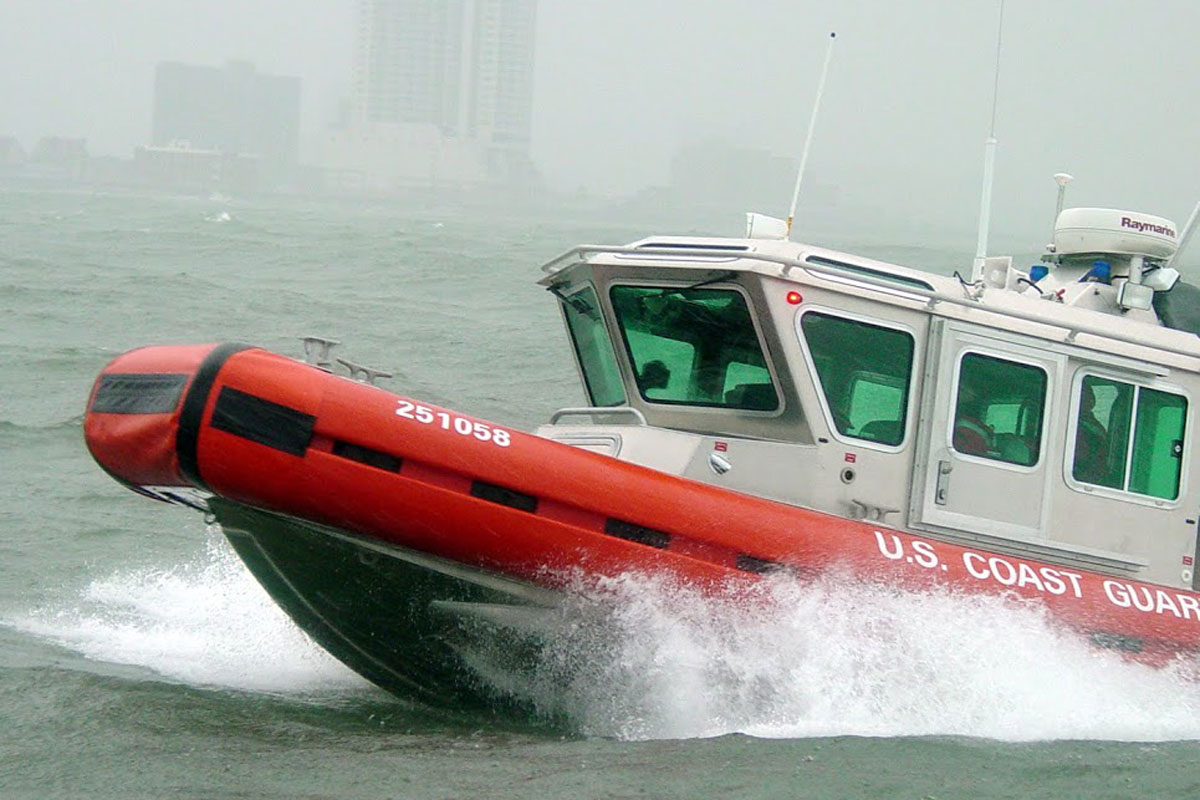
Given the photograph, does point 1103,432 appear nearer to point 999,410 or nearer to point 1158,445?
point 1158,445

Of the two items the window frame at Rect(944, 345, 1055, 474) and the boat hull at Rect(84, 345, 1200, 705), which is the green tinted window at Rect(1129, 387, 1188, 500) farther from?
the boat hull at Rect(84, 345, 1200, 705)

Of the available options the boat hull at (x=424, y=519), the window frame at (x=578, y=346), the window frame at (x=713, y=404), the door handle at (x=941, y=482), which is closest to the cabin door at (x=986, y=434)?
the door handle at (x=941, y=482)

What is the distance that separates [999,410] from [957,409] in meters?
0.21

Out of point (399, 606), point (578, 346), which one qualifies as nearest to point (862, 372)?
point (578, 346)

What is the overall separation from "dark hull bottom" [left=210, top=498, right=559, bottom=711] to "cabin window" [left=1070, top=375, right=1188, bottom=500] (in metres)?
2.37

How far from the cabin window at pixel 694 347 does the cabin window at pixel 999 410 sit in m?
0.79

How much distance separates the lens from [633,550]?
18.5ft

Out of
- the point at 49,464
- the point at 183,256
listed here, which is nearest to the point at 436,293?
the point at 183,256

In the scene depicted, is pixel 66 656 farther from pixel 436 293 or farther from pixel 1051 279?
pixel 436 293

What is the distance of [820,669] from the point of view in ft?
19.0

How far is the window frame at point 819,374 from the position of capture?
6.00m

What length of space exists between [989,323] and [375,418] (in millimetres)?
2501

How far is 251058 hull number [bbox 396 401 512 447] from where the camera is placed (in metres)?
5.41

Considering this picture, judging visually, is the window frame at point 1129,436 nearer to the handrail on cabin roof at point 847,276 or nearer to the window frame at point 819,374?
the handrail on cabin roof at point 847,276
